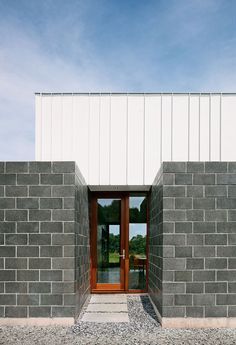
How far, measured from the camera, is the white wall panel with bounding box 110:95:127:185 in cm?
806

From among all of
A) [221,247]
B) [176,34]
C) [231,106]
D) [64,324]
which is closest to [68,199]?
[64,324]

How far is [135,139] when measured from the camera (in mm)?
8164

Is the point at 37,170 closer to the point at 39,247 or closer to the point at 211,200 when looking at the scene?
the point at 39,247

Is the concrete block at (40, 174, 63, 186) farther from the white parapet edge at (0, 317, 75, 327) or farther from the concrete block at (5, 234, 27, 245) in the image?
the white parapet edge at (0, 317, 75, 327)

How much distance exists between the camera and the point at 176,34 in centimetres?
713

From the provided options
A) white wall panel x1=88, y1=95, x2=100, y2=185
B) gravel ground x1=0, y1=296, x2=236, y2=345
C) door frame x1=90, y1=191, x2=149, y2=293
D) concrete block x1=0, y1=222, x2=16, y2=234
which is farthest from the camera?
door frame x1=90, y1=191, x2=149, y2=293

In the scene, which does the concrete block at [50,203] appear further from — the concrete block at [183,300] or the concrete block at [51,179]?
the concrete block at [183,300]

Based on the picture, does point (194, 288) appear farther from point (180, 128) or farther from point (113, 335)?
point (180, 128)

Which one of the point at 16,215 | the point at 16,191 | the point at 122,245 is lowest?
the point at 122,245

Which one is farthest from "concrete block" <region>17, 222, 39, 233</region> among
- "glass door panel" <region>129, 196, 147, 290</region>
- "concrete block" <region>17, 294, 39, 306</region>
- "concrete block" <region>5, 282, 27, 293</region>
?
"glass door panel" <region>129, 196, 147, 290</region>

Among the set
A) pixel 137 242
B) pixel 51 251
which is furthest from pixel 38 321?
pixel 137 242

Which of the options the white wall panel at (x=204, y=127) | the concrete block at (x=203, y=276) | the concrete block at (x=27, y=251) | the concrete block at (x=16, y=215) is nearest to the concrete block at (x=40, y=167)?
the concrete block at (x=16, y=215)

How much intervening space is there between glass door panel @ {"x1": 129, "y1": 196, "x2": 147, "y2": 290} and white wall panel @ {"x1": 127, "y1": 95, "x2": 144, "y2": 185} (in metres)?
0.82

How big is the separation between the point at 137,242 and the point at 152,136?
2467 millimetres
